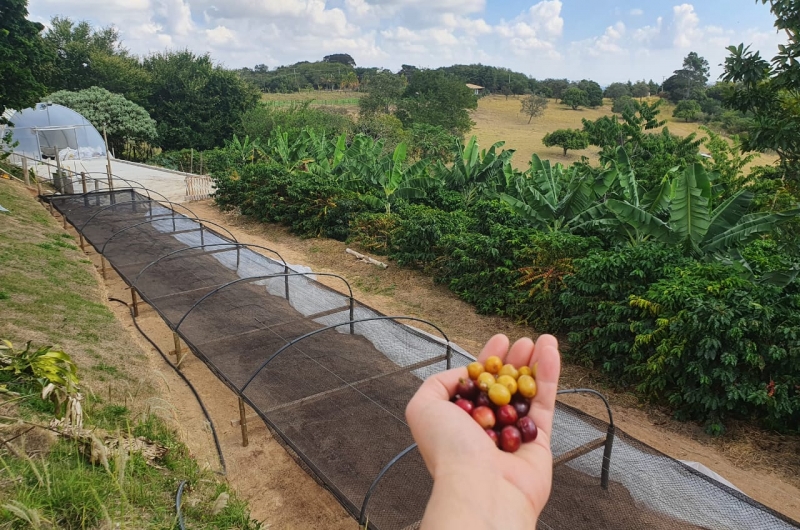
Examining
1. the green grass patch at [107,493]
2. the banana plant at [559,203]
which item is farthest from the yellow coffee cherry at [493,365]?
the banana plant at [559,203]

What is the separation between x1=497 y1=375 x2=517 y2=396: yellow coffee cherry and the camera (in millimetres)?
1640

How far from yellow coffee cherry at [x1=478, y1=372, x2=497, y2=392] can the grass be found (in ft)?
7.51

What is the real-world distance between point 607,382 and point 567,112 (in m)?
58.3

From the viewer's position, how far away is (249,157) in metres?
19.5

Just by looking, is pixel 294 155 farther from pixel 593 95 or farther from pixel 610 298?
pixel 593 95

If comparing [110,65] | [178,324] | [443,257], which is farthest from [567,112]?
[178,324]

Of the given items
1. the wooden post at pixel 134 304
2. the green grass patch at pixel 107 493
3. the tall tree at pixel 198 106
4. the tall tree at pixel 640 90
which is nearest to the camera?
the green grass patch at pixel 107 493

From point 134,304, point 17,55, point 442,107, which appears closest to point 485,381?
point 134,304

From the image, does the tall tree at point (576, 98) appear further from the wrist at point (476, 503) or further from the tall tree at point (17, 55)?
the wrist at point (476, 503)

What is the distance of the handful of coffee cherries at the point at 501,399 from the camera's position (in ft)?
4.95

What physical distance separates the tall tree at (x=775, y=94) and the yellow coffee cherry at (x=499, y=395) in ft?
23.2

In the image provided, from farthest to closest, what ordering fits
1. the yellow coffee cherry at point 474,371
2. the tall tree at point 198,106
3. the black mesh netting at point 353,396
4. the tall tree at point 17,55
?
the tall tree at point 198,106, the tall tree at point 17,55, the black mesh netting at point 353,396, the yellow coffee cherry at point 474,371

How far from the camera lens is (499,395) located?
61.8 inches

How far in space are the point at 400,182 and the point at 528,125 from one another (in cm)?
4392
